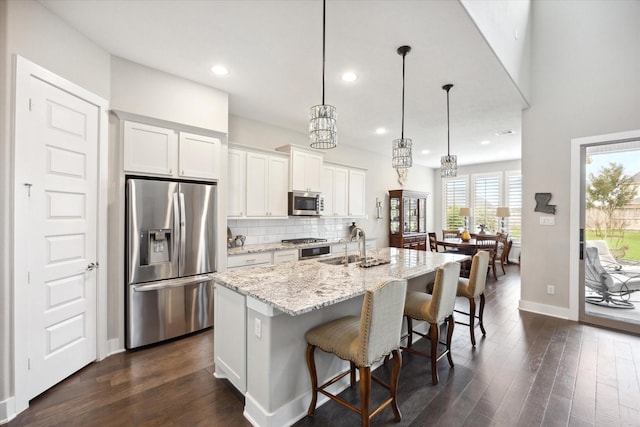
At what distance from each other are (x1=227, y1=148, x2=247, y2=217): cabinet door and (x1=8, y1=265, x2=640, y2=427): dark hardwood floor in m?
1.71

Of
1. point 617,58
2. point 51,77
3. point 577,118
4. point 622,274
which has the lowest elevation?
point 622,274

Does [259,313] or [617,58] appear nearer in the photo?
[259,313]

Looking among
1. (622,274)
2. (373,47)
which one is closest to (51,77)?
(373,47)

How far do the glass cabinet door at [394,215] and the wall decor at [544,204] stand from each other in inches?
130

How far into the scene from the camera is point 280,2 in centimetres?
206

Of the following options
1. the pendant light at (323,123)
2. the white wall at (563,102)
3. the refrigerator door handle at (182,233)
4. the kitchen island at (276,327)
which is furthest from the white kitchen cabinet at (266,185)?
the white wall at (563,102)

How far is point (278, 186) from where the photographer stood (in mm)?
4539

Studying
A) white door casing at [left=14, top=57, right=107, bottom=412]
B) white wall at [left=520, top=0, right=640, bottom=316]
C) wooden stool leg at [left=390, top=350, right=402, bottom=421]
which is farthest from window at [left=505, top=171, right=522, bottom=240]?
white door casing at [left=14, top=57, right=107, bottom=412]

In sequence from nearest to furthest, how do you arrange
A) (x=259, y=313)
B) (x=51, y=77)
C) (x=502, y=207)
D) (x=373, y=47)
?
(x=259, y=313) < (x=51, y=77) < (x=373, y=47) < (x=502, y=207)

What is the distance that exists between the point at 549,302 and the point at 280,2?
4.76 m

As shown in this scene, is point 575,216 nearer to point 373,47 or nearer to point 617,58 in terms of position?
point 617,58

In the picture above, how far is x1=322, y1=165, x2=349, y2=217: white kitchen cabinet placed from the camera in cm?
544

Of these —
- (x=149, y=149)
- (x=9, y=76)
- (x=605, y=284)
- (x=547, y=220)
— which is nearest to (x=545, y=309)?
(x=605, y=284)

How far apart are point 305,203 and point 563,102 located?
3.86m
